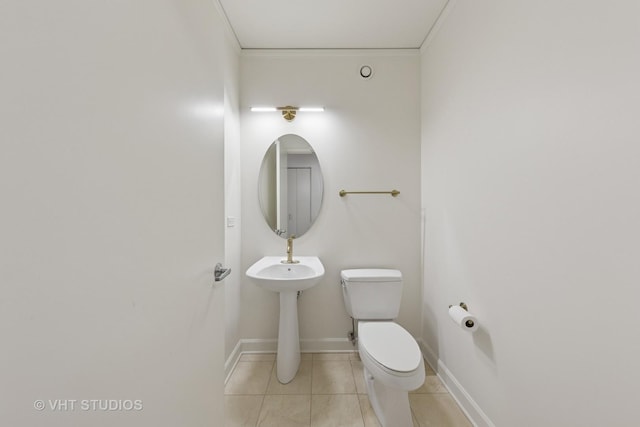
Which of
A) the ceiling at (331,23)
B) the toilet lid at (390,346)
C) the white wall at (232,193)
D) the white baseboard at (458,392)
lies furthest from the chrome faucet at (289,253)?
the ceiling at (331,23)

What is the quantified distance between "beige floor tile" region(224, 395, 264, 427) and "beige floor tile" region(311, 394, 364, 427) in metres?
0.34

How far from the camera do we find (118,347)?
54cm

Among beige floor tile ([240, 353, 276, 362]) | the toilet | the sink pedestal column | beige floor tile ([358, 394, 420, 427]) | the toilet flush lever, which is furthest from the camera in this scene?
beige floor tile ([240, 353, 276, 362])

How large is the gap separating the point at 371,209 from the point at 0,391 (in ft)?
6.75

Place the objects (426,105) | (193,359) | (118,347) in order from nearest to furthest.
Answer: (118,347), (193,359), (426,105)

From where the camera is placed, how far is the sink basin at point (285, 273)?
1.67 meters

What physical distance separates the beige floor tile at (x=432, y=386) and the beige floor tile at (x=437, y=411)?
3cm

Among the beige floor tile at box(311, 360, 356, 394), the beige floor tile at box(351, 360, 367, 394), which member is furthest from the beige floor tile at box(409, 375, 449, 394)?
the beige floor tile at box(311, 360, 356, 394)

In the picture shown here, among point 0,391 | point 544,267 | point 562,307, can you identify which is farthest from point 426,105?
point 0,391

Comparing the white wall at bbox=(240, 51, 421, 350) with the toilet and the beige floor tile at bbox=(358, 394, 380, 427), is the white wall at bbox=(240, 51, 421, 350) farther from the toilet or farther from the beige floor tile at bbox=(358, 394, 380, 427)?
the beige floor tile at bbox=(358, 394, 380, 427)

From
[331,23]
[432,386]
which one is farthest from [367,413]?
[331,23]

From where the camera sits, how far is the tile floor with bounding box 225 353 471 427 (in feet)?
4.86

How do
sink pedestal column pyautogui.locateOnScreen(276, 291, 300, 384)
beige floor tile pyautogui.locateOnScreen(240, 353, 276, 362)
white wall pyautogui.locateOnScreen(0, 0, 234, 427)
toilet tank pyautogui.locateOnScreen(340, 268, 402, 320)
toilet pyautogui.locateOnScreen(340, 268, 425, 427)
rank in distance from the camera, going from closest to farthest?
white wall pyautogui.locateOnScreen(0, 0, 234, 427), toilet pyautogui.locateOnScreen(340, 268, 425, 427), sink pedestal column pyautogui.locateOnScreen(276, 291, 300, 384), toilet tank pyautogui.locateOnScreen(340, 268, 402, 320), beige floor tile pyautogui.locateOnScreen(240, 353, 276, 362)

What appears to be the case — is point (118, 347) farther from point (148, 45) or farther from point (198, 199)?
point (148, 45)
